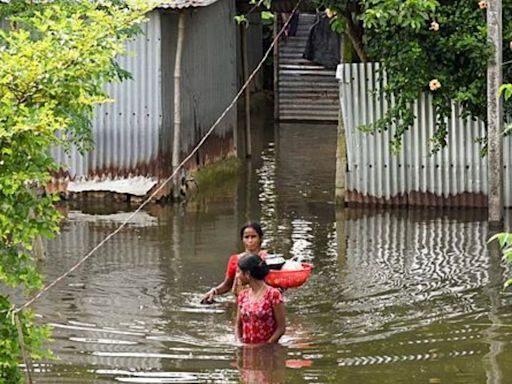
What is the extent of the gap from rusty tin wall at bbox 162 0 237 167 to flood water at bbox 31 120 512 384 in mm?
944

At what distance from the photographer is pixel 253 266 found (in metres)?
10.6

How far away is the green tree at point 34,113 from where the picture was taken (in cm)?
783

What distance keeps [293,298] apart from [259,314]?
241cm

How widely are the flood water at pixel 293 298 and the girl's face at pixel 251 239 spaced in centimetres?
78

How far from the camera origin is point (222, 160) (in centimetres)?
2081

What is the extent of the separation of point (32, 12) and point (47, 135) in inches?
216

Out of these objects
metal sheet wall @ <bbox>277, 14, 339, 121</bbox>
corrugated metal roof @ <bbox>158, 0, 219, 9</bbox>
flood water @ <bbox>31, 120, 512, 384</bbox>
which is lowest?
flood water @ <bbox>31, 120, 512, 384</bbox>

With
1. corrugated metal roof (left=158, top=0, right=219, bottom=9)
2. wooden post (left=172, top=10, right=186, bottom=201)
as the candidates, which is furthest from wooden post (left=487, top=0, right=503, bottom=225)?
wooden post (left=172, top=10, right=186, bottom=201)

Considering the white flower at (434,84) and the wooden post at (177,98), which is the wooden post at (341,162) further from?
the wooden post at (177,98)

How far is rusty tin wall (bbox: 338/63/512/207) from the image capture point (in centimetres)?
1756

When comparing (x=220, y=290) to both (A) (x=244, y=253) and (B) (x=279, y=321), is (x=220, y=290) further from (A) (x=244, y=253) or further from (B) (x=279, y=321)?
(B) (x=279, y=321)

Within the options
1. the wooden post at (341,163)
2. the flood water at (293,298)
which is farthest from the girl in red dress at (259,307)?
the wooden post at (341,163)

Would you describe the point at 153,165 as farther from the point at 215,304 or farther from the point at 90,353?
the point at 90,353

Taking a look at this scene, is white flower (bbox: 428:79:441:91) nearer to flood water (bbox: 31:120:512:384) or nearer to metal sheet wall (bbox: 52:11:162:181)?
flood water (bbox: 31:120:512:384)
